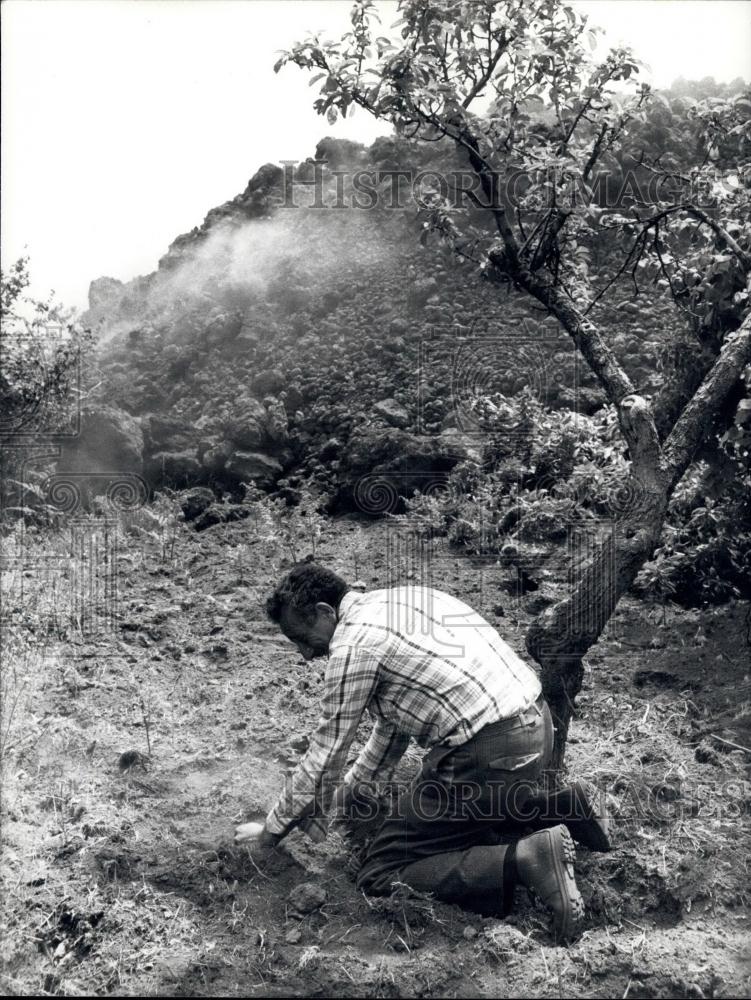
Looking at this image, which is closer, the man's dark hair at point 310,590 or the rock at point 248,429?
the man's dark hair at point 310,590

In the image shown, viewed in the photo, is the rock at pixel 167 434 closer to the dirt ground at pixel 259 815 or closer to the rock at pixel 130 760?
the dirt ground at pixel 259 815

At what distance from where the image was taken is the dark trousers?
303 cm

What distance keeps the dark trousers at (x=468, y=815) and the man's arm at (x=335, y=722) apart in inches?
12.1

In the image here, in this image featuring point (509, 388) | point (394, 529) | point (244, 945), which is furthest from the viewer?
point (509, 388)

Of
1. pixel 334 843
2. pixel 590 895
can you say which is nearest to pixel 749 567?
pixel 590 895

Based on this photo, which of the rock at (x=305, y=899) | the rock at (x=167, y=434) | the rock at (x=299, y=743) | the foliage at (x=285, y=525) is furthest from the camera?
the rock at (x=167, y=434)

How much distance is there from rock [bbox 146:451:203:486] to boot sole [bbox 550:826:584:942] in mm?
5719

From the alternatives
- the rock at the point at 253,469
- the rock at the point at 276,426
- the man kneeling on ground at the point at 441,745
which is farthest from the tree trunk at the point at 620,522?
the rock at the point at 276,426

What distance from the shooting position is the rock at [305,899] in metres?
3.15

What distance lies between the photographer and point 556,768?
376 cm

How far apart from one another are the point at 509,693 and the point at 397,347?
676cm

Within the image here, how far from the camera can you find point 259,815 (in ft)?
12.0

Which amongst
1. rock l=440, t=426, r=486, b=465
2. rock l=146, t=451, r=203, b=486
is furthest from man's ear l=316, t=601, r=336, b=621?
rock l=146, t=451, r=203, b=486

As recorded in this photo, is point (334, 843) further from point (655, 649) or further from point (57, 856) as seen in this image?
point (655, 649)
